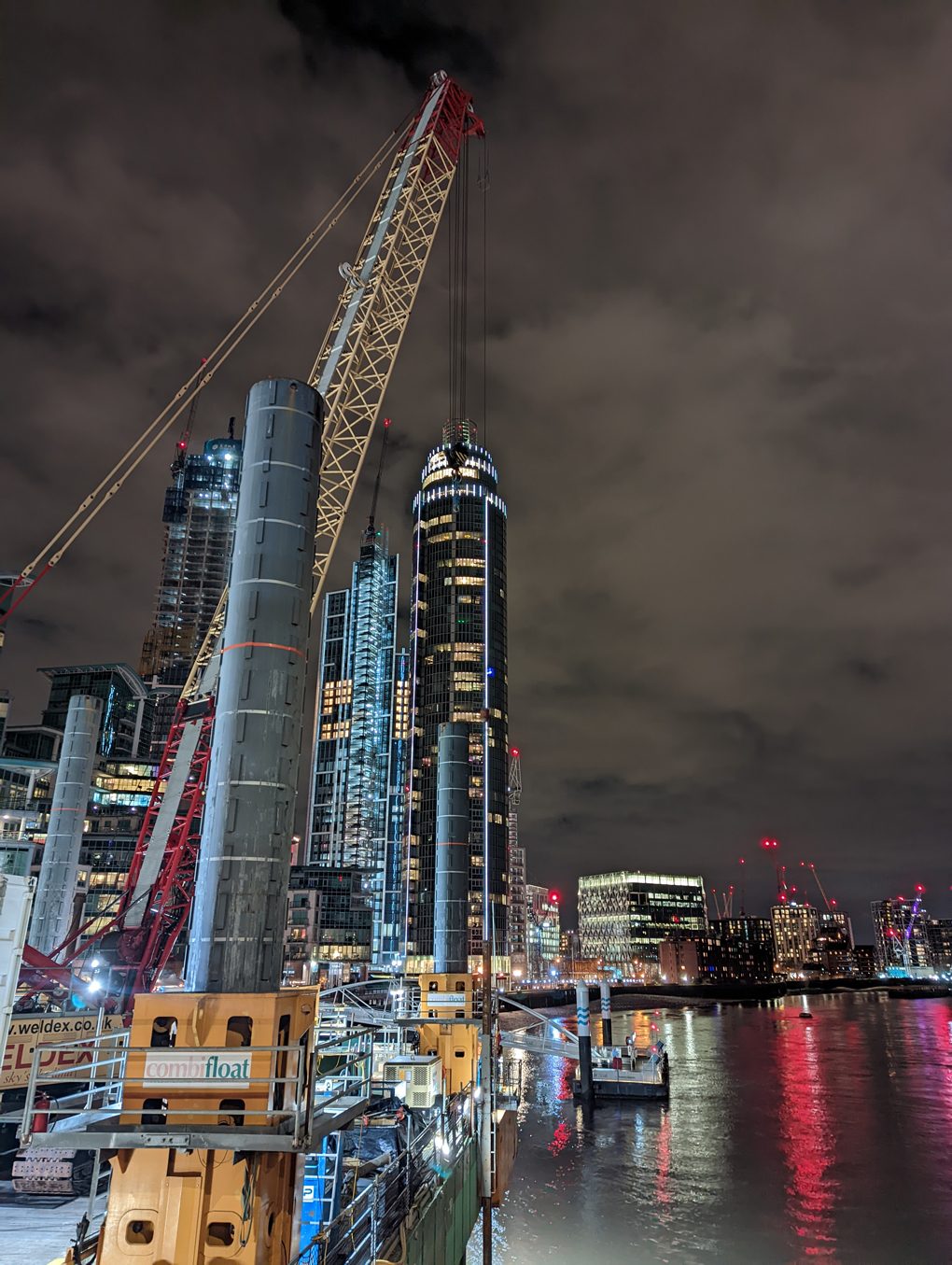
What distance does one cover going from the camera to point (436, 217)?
67938mm

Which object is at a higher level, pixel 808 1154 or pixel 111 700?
pixel 111 700

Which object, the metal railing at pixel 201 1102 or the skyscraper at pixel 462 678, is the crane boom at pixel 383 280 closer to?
the metal railing at pixel 201 1102

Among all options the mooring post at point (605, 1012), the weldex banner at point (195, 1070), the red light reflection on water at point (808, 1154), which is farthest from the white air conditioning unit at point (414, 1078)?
the mooring post at point (605, 1012)

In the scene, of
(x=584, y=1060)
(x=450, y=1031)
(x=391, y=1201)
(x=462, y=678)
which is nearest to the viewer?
(x=391, y=1201)

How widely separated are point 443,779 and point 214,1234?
33007mm

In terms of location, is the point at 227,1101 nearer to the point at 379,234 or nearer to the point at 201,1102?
the point at 201,1102

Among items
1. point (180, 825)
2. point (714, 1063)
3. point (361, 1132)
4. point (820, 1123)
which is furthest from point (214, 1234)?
point (714, 1063)

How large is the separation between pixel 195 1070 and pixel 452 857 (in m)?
31.3

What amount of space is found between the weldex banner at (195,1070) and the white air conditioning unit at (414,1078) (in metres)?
20.3

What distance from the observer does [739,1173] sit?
152 feet

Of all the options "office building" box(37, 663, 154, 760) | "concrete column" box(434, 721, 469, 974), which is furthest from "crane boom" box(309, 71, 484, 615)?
"office building" box(37, 663, 154, 760)

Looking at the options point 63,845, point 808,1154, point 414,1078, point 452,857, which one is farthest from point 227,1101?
point 808,1154

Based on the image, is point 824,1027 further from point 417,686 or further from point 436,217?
point 436,217

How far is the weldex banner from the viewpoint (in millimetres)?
10812
